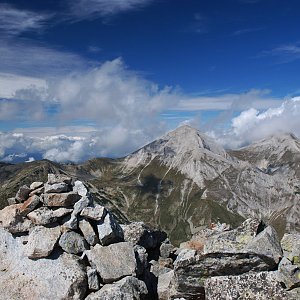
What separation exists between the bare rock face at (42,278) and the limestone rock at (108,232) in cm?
210

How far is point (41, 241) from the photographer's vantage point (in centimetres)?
2131

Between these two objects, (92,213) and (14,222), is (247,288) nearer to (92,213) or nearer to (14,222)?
(92,213)

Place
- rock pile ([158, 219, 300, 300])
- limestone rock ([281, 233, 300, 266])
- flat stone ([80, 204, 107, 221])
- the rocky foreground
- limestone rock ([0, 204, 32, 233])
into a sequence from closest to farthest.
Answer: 1. rock pile ([158, 219, 300, 300])
2. the rocky foreground
3. limestone rock ([281, 233, 300, 266])
4. limestone rock ([0, 204, 32, 233])
5. flat stone ([80, 204, 107, 221])

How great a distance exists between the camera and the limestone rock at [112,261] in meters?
20.9

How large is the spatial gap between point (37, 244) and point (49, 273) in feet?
5.83

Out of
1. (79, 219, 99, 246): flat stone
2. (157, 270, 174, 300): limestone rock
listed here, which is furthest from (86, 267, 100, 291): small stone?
(157, 270, 174, 300): limestone rock

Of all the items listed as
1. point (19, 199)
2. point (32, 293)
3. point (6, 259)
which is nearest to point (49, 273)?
point (32, 293)

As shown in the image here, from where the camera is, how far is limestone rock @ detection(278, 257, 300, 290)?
61.3 feet

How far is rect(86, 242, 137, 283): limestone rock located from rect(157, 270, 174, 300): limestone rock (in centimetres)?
192

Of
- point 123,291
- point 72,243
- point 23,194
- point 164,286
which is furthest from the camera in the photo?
point 23,194

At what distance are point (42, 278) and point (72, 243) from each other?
2.50m

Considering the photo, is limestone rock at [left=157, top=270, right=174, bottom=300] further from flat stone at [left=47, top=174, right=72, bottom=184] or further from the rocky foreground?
flat stone at [left=47, top=174, right=72, bottom=184]

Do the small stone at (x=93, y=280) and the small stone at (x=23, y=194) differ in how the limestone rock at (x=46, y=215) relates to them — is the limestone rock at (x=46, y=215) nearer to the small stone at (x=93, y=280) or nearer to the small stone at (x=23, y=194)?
the small stone at (x=23, y=194)

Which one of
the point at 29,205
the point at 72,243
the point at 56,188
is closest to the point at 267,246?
the point at 72,243
